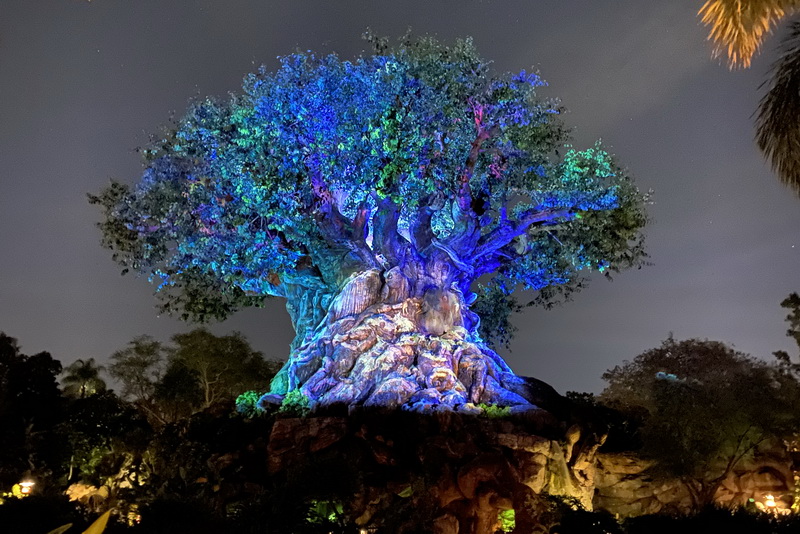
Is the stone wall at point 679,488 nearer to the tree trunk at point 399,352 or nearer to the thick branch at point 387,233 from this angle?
the tree trunk at point 399,352

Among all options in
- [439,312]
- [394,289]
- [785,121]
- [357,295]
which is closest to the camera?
[785,121]

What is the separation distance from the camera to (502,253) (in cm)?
2252

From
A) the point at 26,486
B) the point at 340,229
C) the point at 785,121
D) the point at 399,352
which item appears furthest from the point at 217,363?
the point at 785,121

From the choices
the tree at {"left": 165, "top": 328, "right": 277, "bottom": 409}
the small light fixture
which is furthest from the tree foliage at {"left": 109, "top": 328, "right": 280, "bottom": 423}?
the small light fixture

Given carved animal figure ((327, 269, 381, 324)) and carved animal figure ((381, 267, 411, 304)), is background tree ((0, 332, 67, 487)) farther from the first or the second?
carved animal figure ((381, 267, 411, 304))

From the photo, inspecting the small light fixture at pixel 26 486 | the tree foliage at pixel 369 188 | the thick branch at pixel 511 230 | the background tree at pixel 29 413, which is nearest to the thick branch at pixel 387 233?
the tree foliage at pixel 369 188

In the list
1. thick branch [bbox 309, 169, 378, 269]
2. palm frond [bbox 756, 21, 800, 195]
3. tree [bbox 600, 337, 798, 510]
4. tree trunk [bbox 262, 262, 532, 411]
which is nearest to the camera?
palm frond [bbox 756, 21, 800, 195]

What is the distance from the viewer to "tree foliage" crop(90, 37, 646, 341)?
18.5 m

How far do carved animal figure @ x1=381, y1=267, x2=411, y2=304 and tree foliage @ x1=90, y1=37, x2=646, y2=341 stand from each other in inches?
28.4

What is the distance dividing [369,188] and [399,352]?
4.58 meters

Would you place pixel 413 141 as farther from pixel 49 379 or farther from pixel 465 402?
pixel 49 379

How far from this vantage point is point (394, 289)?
62.5ft

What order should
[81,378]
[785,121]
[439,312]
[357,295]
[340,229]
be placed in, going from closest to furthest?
[785,121]
[357,295]
[439,312]
[340,229]
[81,378]

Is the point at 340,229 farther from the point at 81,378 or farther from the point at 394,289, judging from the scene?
the point at 81,378
